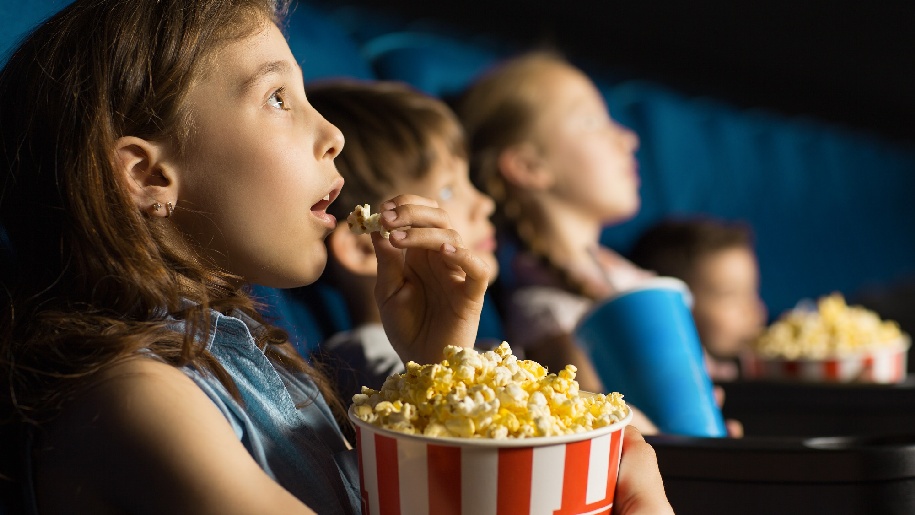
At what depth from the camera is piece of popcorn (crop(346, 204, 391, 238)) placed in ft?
2.56

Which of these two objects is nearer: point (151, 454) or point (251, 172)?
point (151, 454)

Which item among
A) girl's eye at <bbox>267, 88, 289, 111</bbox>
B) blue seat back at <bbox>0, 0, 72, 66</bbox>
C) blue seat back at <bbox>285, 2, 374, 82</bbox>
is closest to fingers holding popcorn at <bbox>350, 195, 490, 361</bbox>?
girl's eye at <bbox>267, 88, 289, 111</bbox>

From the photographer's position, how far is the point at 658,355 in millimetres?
1000

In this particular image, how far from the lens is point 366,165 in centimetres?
117

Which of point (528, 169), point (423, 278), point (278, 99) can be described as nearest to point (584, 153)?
point (528, 169)

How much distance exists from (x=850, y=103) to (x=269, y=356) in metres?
4.23

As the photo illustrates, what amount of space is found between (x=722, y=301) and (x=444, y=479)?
65.1 inches

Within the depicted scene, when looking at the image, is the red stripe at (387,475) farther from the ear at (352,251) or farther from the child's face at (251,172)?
the ear at (352,251)

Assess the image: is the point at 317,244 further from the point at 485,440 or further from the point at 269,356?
the point at 485,440

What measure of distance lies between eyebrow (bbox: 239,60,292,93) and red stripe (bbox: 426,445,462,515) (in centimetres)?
34

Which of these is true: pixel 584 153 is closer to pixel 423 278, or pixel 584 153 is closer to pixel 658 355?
pixel 658 355

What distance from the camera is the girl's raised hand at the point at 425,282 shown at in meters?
0.77

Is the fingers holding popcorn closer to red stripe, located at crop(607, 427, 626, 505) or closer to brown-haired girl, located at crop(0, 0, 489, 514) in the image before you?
brown-haired girl, located at crop(0, 0, 489, 514)

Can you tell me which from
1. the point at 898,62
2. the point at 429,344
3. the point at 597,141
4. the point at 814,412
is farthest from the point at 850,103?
the point at 429,344
